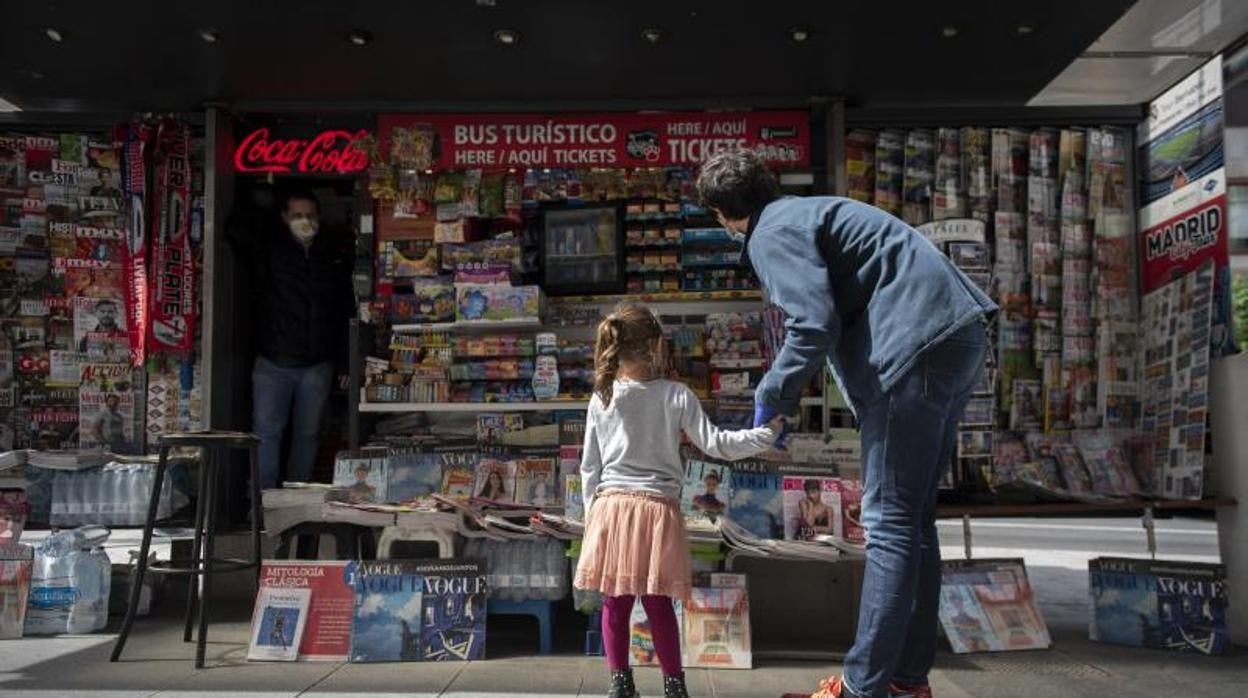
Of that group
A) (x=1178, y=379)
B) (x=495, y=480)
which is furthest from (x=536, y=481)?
(x=1178, y=379)

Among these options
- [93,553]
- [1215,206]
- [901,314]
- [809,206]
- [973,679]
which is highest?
[1215,206]

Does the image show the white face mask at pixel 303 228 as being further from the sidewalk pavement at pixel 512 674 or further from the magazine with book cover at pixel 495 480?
the sidewalk pavement at pixel 512 674

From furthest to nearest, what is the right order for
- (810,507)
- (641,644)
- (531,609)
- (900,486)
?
(810,507), (531,609), (641,644), (900,486)

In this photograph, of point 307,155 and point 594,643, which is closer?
Result: point 594,643

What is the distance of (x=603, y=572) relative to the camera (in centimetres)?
328

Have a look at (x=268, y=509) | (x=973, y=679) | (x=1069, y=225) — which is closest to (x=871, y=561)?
(x=973, y=679)

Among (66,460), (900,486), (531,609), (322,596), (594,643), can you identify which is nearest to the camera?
(900,486)

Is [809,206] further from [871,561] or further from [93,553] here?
[93,553]

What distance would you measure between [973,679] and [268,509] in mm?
3256

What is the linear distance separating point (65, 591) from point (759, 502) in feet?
11.0

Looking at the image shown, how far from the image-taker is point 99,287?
6363 millimetres

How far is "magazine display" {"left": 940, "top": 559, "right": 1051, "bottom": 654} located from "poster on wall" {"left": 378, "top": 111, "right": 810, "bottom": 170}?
2652 mm

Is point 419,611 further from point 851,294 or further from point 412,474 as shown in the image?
point 851,294

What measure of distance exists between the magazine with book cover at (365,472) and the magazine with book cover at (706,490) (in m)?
1.82
